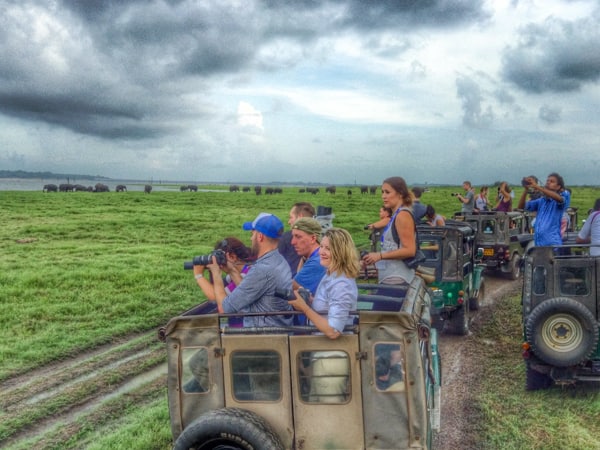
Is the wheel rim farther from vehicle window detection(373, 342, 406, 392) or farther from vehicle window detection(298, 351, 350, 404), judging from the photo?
vehicle window detection(298, 351, 350, 404)

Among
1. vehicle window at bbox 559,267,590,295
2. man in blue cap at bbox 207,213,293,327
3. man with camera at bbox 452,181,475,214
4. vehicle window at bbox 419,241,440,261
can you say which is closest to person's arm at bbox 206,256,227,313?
man in blue cap at bbox 207,213,293,327

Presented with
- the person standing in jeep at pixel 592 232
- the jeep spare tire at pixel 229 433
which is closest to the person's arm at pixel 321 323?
the jeep spare tire at pixel 229 433

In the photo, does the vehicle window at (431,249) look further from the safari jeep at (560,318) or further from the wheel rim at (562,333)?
Result: the wheel rim at (562,333)

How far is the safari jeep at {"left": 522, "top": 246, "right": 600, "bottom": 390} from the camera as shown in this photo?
7148 mm

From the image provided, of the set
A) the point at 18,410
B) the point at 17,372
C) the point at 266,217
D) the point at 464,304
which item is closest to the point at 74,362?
the point at 17,372

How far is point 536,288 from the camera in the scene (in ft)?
25.4

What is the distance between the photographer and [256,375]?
174 inches

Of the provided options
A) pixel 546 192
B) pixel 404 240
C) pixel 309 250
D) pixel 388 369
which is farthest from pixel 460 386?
pixel 388 369

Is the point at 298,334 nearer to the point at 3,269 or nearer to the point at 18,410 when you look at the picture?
the point at 18,410

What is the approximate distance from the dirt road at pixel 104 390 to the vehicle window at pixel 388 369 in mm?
2354

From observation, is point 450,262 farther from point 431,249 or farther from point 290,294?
point 290,294

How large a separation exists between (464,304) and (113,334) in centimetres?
623

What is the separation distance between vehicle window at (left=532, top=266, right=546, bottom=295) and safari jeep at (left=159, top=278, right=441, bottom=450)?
3.84 metres

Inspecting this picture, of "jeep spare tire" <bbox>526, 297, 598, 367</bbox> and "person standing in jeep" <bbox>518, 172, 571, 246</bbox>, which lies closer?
"jeep spare tire" <bbox>526, 297, 598, 367</bbox>
